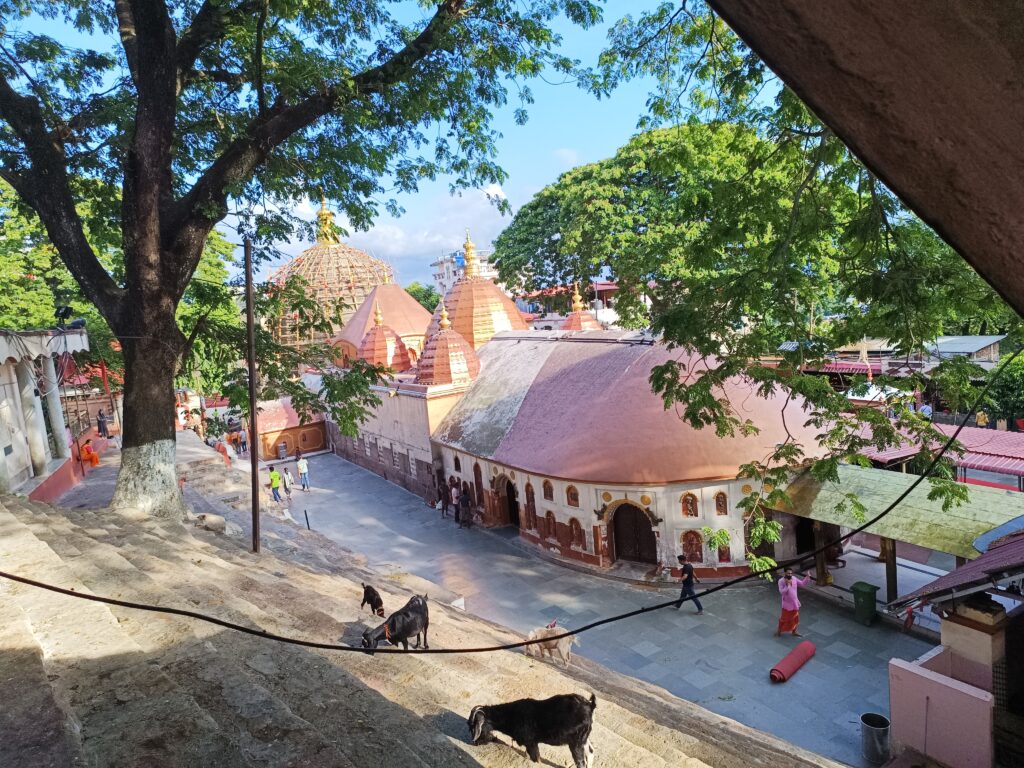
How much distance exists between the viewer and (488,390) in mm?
20641

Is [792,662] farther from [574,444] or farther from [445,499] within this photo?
[445,499]

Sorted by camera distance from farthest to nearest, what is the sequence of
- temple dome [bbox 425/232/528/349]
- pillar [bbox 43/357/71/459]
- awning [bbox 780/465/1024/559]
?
1. temple dome [bbox 425/232/528/349]
2. pillar [bbox 43/357/71/459]
3. awning [bbox 780/465/1024/559]

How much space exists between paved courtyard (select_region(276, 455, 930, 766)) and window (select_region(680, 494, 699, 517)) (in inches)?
68.2

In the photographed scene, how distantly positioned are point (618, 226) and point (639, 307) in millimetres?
18866

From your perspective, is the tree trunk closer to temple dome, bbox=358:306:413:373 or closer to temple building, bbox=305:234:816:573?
temple building, bbox=305:234:816:573

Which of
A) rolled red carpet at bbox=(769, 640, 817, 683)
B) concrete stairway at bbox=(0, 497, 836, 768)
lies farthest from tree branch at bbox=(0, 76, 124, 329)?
rolled red carpet at bbox=(769, 640, 817, 683)

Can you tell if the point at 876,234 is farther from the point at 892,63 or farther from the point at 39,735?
the point at 39,735

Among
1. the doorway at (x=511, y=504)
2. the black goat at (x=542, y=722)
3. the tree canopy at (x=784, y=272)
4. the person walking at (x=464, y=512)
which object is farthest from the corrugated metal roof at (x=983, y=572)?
the person walking at (x=464, y=512)

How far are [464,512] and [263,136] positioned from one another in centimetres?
1293

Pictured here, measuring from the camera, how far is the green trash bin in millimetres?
11430

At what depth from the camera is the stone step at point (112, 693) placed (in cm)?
281

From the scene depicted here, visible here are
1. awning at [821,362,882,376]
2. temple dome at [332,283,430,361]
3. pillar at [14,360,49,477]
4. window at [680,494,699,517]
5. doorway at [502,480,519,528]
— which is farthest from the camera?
temple dome at [332,283,430,361]


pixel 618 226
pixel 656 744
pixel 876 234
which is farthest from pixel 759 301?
pixel 618 226

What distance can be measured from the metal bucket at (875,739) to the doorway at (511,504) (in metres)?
11.1
